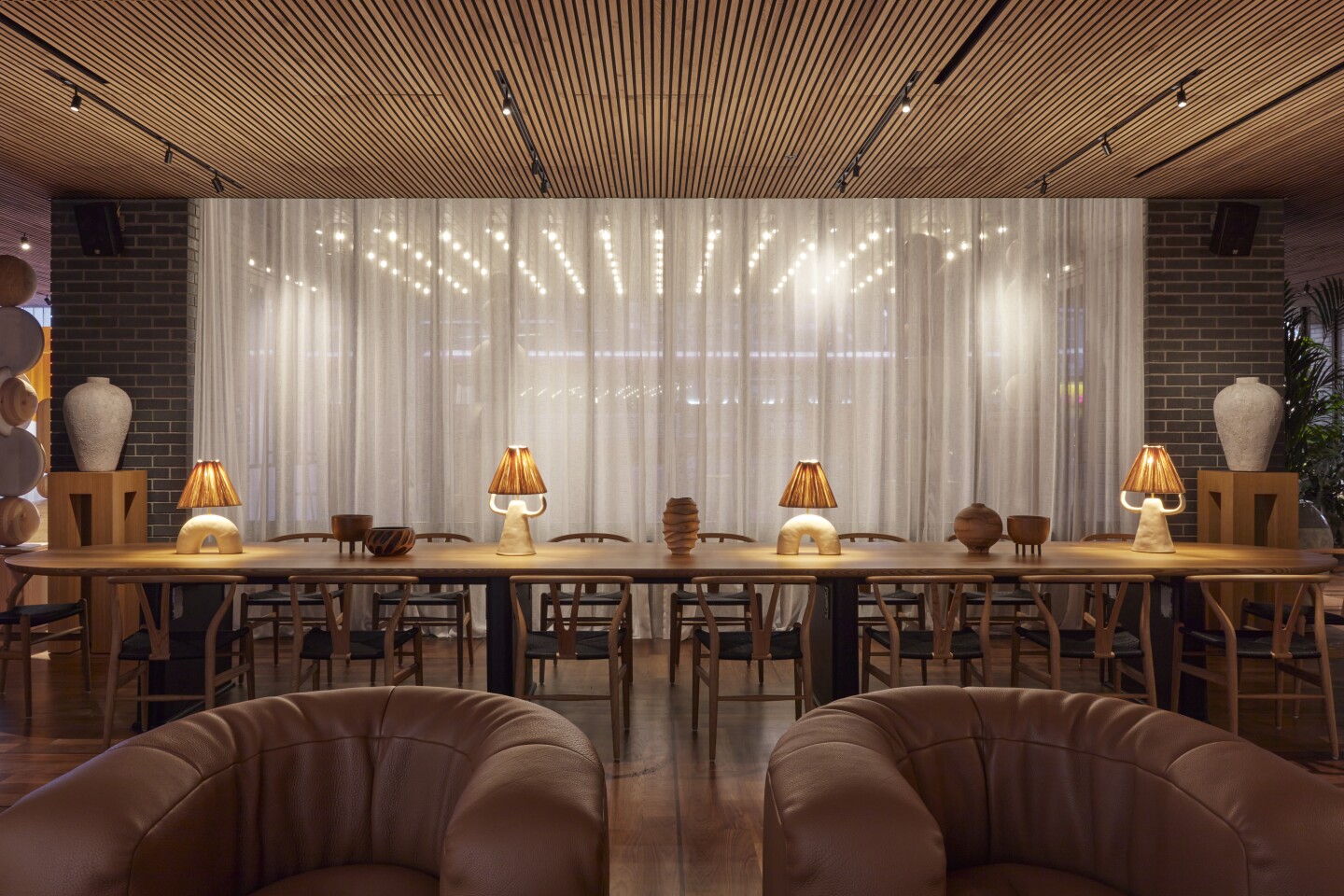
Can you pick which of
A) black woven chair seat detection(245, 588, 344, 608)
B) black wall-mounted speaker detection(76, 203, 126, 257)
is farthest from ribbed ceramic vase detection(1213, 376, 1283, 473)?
black wall-mounted speaker detection(76, 203, 126, 257)

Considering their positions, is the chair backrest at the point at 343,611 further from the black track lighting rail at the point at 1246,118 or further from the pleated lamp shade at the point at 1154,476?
the black track lighting rail at the point at 1246,118

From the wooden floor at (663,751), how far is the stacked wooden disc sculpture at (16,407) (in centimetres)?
103

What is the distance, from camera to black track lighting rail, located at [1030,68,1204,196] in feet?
14.2

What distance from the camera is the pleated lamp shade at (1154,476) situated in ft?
14.0

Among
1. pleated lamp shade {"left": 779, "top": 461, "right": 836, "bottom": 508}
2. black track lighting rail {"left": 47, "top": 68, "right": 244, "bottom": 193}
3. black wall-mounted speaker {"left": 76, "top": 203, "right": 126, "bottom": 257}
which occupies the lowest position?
pleated lamp shade {"left": 779, "top": 461, "right": 836, "bottom": 508}

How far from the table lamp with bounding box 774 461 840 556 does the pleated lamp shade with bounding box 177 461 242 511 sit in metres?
2.61

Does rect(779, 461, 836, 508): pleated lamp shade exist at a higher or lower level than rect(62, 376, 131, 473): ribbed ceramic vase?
lower

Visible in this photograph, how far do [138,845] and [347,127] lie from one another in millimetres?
4191

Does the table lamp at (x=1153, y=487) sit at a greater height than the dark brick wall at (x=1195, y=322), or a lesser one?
lesser

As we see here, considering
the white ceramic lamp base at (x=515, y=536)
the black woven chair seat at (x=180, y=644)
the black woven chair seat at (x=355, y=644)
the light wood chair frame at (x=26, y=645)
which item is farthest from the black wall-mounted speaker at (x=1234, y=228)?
the light wood chair frame at (x=26, y=645)

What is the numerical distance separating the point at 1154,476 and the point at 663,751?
2.60 meters

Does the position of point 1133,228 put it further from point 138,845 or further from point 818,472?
point 138,845

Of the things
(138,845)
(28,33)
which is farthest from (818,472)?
(28,33)

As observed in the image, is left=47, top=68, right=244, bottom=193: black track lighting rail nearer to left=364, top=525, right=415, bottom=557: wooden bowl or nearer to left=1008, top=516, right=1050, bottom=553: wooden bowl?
left=364, top=525, right=415, bottom=557: wooden bowl
